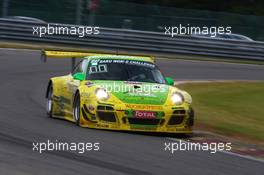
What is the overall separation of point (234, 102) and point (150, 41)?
40.4 ft

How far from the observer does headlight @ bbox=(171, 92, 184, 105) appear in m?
12.0

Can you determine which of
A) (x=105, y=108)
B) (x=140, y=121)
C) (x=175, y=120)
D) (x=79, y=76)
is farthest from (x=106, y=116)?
(x=79, y=76)

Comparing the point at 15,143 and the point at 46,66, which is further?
the point at 46,66

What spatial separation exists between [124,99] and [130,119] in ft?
1.08

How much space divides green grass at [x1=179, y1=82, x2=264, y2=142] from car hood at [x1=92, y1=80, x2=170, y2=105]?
1.21 m

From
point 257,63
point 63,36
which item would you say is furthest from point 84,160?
point 257,63

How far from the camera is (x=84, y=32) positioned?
29188mm

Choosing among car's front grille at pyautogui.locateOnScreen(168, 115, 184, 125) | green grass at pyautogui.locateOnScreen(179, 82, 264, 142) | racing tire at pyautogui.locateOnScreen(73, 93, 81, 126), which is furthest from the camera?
green grass at pyautogui.locateOnScreen(179, 82, 264, 142)

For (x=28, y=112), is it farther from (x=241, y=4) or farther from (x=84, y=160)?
(x=241, y=4)

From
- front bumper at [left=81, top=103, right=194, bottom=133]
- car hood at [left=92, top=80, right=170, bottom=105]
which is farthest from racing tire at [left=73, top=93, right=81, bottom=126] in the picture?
car hood at [left=92, top=80, right=170, bottom=105]

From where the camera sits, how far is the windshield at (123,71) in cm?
1283

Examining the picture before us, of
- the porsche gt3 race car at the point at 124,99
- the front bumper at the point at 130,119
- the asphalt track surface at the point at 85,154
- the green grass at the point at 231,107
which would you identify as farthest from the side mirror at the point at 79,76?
the green grass at the point at 231,107

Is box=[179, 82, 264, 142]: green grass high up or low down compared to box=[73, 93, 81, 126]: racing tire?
down

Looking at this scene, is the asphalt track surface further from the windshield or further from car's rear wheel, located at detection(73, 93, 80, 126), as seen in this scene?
the windshield
